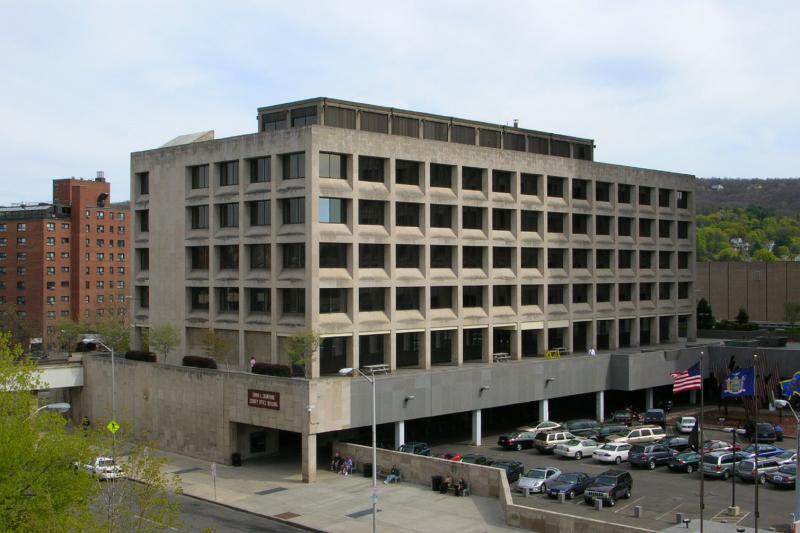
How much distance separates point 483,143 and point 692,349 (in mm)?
31323

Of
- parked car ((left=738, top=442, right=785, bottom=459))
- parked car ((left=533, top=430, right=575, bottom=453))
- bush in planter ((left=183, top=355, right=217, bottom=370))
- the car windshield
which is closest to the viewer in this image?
the car windshield

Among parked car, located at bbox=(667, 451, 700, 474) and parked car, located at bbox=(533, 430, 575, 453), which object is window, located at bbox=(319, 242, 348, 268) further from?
parked car, located at bbox=(667, 451, 700, 474)

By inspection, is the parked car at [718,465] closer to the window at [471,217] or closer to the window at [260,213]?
the window at [471,217]

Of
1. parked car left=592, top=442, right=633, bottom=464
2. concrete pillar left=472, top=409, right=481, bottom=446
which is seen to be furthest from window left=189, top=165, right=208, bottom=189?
parked car left=592, top=442, right=633, bottom=464

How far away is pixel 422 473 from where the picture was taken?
183 ft

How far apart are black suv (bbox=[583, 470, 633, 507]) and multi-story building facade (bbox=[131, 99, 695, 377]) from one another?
72.9 ft

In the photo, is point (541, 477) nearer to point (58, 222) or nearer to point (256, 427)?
point (256, 427)

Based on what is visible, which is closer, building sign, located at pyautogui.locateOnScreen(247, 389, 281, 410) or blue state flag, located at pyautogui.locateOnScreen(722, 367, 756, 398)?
blue state flag, located at pyautogui.locateOnScreen(722, 367, 756, 398)

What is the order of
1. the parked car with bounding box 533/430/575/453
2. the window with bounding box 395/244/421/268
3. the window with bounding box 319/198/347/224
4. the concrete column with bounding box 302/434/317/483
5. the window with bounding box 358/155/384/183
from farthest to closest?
1. the window with bounding box 395/244/421/268
2. the window with bounding box 358/155/384/183
3. the window with bounding box 319/198/347/224
4. the parked car with bounding box 533/430/575/453
5. the concrete column with bounding box 302/434/317/483

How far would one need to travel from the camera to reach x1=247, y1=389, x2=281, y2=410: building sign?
59.1 m

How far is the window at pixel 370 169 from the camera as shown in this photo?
67438 mm

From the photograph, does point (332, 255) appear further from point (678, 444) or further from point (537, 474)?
point (678, 444)

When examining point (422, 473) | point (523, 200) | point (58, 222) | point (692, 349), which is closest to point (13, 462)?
point (422, 473)

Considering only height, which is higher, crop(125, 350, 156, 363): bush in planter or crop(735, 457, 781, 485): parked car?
crop(125, 350, 156, 363): bush in planter
